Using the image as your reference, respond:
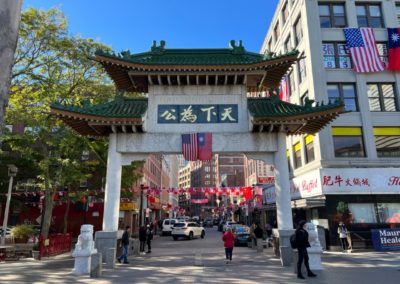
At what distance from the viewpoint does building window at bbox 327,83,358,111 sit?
75.7 feet

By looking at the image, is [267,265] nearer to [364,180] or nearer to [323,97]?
[364,180]

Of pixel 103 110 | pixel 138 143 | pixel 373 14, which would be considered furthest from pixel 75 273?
pixel 373 14

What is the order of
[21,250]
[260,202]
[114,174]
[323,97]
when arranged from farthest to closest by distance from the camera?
[260,202] → [323,97] → [21,250] → [114,174]

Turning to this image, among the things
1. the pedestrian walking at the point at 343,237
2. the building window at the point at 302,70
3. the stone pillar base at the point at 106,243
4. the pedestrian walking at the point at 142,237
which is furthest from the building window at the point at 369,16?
the stone pillar base at the point at 106,243

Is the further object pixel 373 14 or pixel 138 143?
pixel 373 14

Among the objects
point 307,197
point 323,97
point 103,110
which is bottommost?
point 307,197

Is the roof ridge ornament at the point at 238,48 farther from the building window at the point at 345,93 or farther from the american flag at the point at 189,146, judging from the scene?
the building window at the point at 345,93

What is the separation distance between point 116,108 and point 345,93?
54.3ft

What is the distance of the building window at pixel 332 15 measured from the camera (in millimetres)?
24562

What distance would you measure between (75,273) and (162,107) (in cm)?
796

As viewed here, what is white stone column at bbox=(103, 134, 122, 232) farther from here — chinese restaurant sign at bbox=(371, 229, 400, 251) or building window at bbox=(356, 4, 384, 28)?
building window at bbox=(356, 4, 384, 28)

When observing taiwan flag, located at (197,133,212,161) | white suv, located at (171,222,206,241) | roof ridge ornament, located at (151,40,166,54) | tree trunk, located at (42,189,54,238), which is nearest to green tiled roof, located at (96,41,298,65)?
roof ridge ornament, located at (151,40,166,54)

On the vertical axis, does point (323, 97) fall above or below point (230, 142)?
above

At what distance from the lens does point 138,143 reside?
15000 mm
